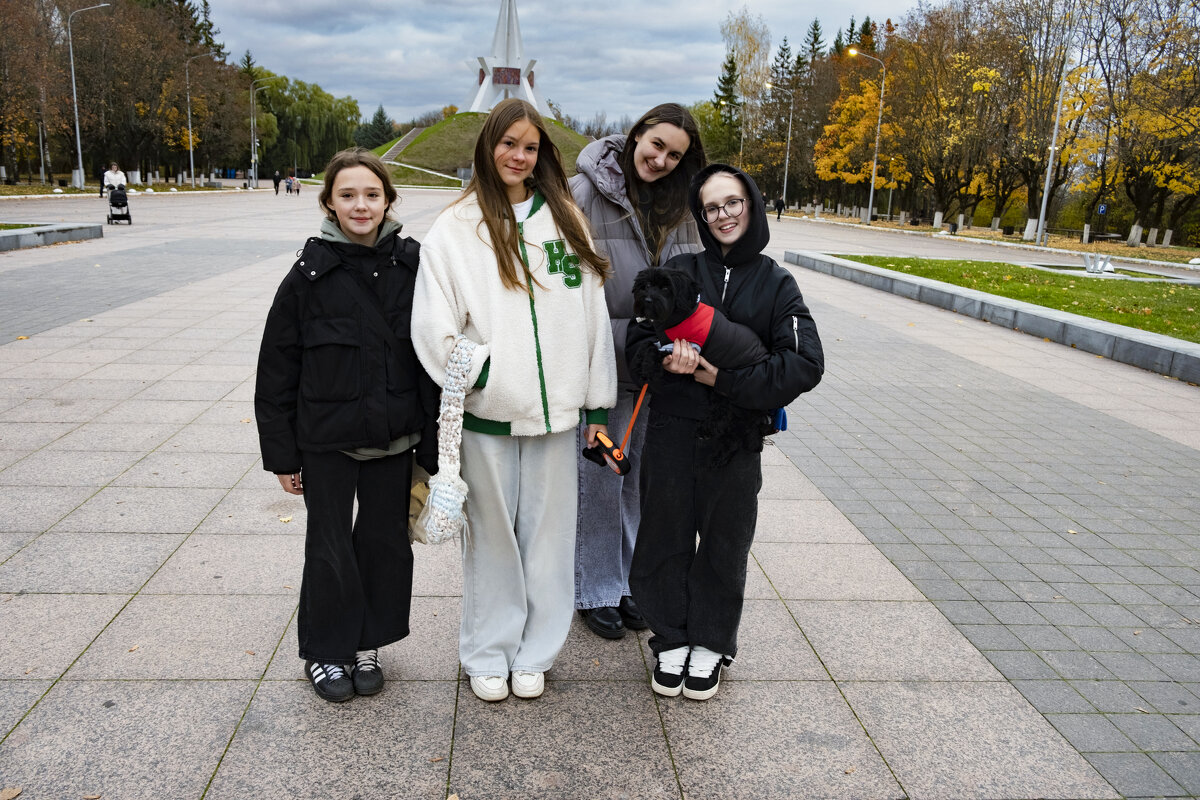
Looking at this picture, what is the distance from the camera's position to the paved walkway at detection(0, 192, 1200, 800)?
2.57m

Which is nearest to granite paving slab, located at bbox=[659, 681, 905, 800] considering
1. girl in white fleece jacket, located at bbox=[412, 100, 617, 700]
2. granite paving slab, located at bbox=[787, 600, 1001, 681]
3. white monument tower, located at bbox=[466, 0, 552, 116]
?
granite paving slab, located at bbox=[787, 600, 1001, 681]

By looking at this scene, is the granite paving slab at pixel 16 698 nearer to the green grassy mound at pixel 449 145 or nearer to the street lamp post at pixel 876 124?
the street lamp post at pixel 876 124

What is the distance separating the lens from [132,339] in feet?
26.9

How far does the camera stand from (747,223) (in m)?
2.75

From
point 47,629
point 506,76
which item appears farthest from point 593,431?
point 506,76

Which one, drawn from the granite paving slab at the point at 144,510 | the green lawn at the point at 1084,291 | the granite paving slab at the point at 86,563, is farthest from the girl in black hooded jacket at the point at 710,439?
the green lawn at the point at 1084,291

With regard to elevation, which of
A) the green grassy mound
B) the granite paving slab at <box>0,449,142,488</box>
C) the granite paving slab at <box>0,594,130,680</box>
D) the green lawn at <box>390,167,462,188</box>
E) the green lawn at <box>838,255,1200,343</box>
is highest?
the green grassy mound

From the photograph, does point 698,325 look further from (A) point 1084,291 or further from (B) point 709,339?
(A) point 1084,291

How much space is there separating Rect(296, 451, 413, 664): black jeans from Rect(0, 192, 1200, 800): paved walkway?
0.70 feet

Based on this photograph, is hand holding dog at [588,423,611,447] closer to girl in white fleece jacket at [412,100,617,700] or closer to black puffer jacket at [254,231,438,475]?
girl in white fleece jacket at [412,100,617,700]

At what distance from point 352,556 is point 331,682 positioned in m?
0.44

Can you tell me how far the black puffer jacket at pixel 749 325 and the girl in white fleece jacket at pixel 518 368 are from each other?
0.22 meters

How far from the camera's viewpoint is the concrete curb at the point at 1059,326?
9023 mm

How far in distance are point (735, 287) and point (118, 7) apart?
54839 millimetres
